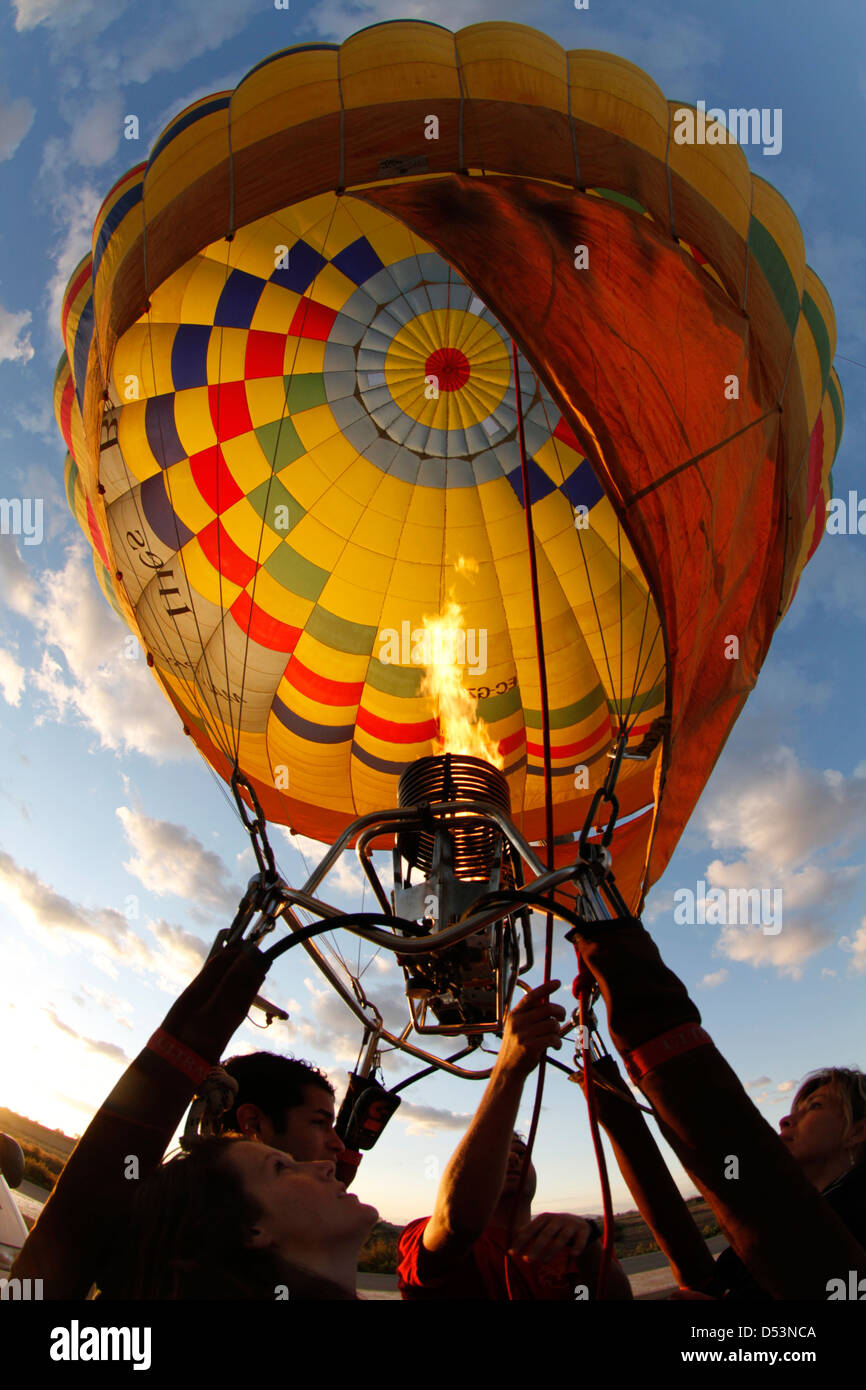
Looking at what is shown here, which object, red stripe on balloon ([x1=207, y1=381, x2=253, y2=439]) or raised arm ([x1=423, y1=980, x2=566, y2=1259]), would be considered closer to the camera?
raised arm ([x1=423, y1=980, x2=566, y2=1259])

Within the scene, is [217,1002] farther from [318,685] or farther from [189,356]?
[189,356]

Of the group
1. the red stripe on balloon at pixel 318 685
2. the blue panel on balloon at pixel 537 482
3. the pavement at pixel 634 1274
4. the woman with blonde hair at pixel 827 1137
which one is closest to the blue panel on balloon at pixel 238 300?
the blue panel on balloon at pixel 537 482

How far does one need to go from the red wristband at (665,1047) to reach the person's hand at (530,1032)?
0.62ft

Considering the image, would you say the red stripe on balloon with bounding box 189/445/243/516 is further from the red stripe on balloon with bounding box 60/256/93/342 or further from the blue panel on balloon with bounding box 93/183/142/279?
the blue panel on balloon with bounding box 93/183/142/279

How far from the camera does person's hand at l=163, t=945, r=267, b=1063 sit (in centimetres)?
222

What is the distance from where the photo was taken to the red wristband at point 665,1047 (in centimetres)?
189

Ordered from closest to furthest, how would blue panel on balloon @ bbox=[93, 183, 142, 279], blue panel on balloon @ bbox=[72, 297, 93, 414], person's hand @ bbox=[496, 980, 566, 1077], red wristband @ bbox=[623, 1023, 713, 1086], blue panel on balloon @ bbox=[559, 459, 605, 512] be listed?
red wristband @ bbox=[623, 1023, 713, 1086] < person's hand @ bbox=[496, 980, 566, 1077] < blue panel on balloon @ bbox=[93, 183, 142, 279] < blue panel on balloon @ bbox=[72, 297, 93, 414] < blue panel on balloon @ bbox=[559, 459, 605, 512]

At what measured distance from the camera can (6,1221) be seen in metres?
3.25

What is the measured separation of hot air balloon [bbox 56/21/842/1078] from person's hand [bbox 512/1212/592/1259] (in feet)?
3.24

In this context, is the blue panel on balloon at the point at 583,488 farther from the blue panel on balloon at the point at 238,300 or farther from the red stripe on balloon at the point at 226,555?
the blue panel on balloon at the point at 238,300

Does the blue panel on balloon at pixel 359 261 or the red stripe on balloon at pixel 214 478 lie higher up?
the blue panel on balloon at pixel 359 261

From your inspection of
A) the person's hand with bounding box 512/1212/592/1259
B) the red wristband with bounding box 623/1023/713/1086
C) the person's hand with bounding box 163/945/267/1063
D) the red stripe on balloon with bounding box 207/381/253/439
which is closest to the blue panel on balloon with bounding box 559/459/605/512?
the red stripe on balloon with bounding box 207/381/253/439

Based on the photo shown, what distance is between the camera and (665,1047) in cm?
190
